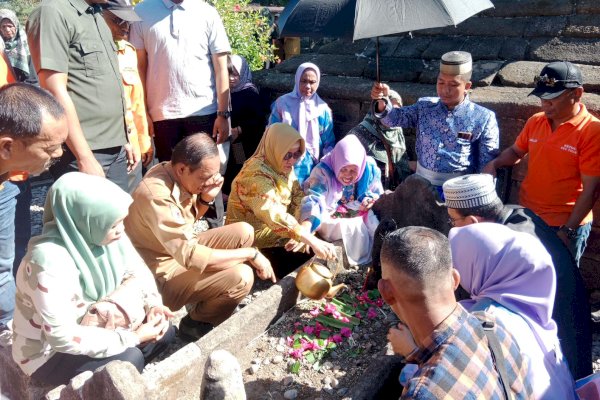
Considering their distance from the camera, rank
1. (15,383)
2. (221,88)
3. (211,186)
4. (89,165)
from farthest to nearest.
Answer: (221,88)
(211,186)
(89,165)
(15,383)

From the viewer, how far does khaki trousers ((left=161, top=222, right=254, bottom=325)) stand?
3377mm

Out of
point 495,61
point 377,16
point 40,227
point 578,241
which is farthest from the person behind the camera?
point 40,227

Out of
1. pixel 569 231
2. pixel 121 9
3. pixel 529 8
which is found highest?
pixel 121 9

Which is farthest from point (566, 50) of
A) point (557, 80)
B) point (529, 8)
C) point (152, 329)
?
point (152, 329)

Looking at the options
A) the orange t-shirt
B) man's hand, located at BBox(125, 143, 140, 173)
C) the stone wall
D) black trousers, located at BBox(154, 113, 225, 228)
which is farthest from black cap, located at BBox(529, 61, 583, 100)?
man's hand, located at BBox(125, 143, 140, 173)

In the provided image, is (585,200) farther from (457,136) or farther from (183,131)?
(183,131)

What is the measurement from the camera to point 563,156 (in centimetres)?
354

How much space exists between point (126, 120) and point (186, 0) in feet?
3.96

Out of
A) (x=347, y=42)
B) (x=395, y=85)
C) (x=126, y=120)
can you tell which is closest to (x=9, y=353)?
(x=126, y=120)

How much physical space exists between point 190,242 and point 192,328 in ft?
2.17

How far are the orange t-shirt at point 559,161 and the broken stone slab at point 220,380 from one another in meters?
2.51

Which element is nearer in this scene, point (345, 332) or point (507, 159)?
point (345, 332)

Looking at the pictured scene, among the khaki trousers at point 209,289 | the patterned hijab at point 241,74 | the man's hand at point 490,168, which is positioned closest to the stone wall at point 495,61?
the patterned hijab at point 241,74

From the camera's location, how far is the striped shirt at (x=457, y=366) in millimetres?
1758
